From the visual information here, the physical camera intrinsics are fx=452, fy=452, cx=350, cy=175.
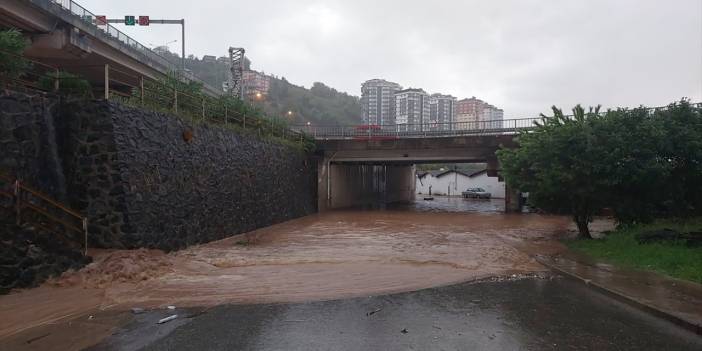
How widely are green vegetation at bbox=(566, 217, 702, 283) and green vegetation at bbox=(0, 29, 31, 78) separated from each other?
16.0 meters

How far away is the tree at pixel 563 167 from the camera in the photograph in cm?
1551

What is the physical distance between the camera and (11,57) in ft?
36.6

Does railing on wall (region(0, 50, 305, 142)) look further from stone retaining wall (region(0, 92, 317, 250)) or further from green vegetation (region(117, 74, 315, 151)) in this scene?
stone retaining wall (region(0, 92, 317, 250))

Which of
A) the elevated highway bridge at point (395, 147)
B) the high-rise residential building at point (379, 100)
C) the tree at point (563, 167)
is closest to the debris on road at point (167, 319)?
the tree at point (563, 167)

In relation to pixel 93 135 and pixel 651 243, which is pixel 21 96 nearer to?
pixel 93 135

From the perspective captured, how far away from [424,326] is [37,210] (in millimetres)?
8674

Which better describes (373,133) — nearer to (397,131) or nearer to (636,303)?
(397,131)

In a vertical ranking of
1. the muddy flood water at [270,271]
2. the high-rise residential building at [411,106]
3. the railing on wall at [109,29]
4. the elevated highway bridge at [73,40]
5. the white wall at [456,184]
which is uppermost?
the high-rise residential building at [411,106]

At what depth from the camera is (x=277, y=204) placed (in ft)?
80.5

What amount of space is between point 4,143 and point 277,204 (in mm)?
15179

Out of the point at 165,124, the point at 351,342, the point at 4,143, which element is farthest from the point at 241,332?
the point at 165,124

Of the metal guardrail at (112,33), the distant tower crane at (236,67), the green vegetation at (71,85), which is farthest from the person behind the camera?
the distant tower crane at (236,67)

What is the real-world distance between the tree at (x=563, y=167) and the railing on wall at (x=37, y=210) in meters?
14.8

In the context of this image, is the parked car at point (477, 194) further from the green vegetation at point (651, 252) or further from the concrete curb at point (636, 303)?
the concrete curb at point (636, 303)
